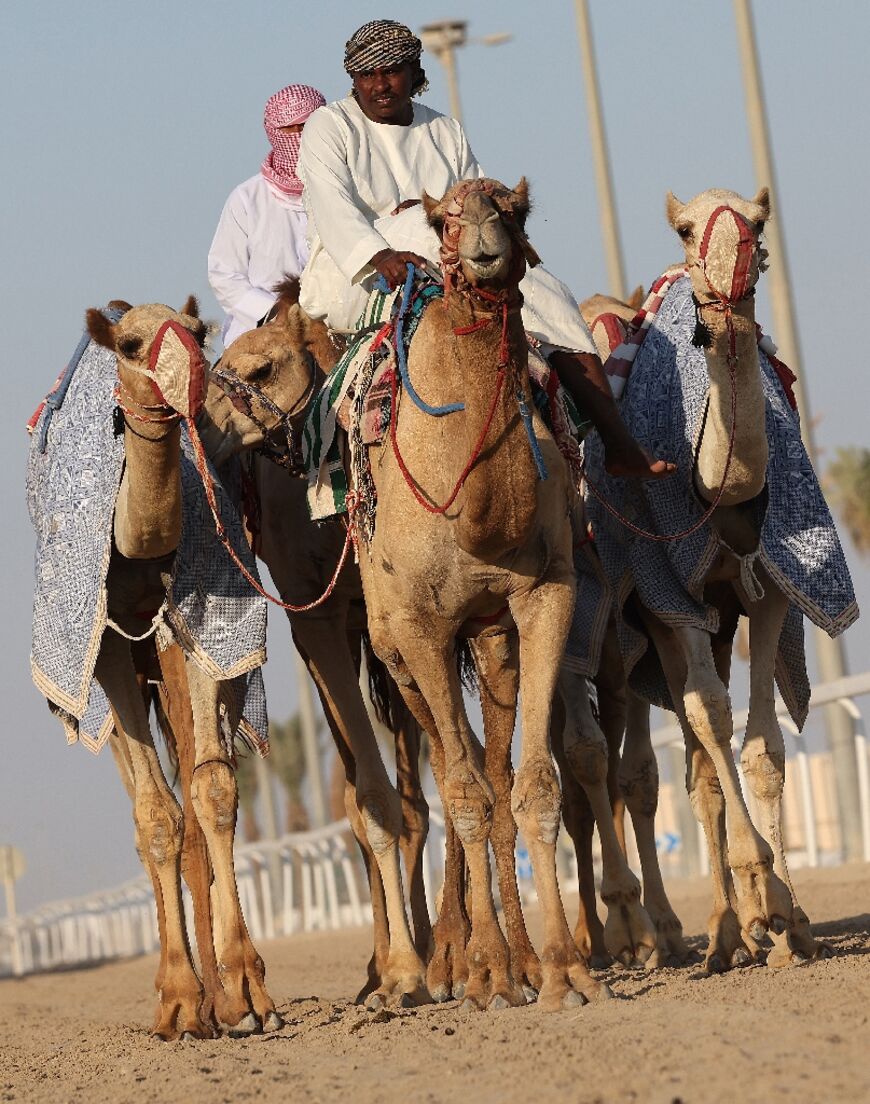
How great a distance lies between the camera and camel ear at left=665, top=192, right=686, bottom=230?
29.1 ft

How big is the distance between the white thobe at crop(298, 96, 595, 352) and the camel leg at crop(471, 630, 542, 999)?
1.50m

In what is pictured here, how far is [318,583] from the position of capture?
422 inches

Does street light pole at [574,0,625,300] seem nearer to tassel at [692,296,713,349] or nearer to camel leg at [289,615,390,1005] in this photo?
camel leg at [289,615,390,1005]

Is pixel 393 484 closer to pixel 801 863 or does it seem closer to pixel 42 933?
pixel 801 863

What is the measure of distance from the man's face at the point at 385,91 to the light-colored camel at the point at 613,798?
5.53 ft

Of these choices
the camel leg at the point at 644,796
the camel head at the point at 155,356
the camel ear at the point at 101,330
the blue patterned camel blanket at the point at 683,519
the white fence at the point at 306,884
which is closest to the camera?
the camel head at the point at 155,356

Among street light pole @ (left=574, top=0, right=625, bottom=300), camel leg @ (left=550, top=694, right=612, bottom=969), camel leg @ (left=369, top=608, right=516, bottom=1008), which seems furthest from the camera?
street light pole @ (left=574, top=0, right=625, bottom=300)

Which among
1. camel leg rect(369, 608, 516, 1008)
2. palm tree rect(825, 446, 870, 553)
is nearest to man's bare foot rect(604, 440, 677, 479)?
camel leg rect(369, 608, 516, 1008)

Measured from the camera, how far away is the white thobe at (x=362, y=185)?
32.7 feet

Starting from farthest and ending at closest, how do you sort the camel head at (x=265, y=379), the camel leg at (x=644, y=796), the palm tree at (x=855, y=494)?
Result: the palm tree at (x=855, y=494) < the camel leg at (x=644, y=796) < the camel head at (x=265, y=379)

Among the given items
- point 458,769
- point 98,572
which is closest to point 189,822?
point 98,572

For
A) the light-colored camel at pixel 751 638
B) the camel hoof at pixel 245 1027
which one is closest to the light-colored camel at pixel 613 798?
the light-colored camel at pixel 751 638

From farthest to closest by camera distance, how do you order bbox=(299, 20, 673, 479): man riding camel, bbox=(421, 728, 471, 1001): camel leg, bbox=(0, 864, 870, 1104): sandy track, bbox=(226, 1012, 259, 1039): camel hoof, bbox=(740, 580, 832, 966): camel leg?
bbox=(299, 20, 673, 479): man riding camel < bbox=(421, 728, 471, 1001): camel leg < bbox=(740, 580, 832, 966): camel leg < bbox=(226, 1012, 259, 1039): camel hoof < bbox=(0, 864, 870, 1104): sandy track

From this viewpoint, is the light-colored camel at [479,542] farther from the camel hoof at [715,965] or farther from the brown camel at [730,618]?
the camel hoof at [715,965]
